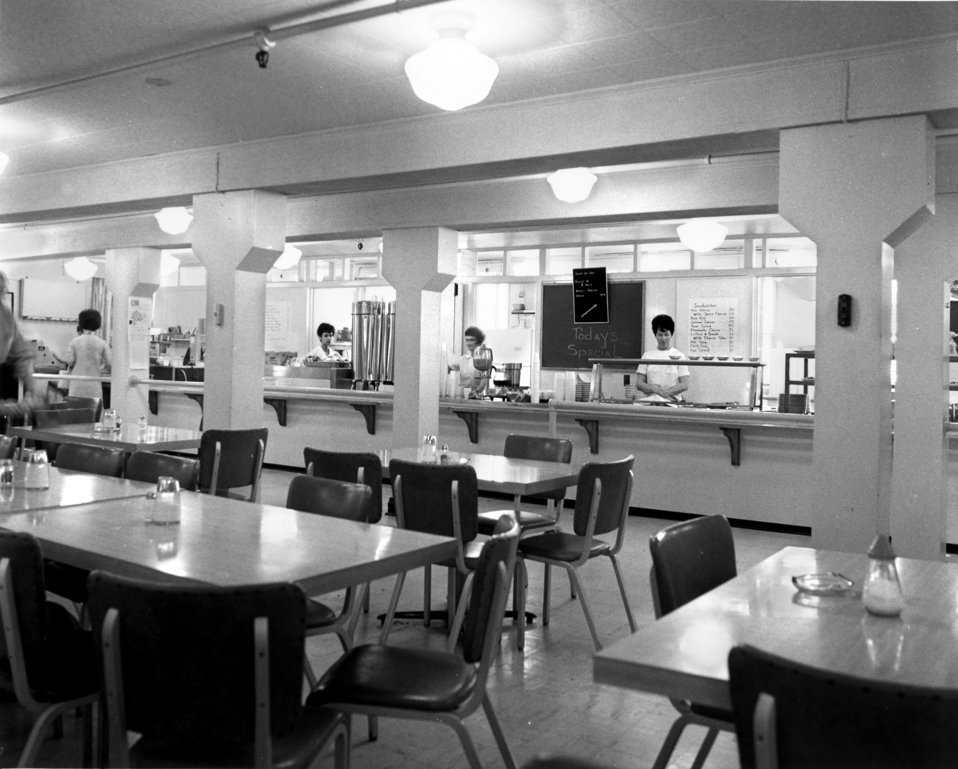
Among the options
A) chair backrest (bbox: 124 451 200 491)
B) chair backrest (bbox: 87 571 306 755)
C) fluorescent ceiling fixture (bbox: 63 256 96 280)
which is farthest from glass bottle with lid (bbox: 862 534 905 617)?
fluorescent ceiling fixture (bbox: 63 256 96 280)

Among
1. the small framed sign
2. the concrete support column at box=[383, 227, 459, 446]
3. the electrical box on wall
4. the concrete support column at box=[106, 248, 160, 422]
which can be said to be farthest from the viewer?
the small framed sign

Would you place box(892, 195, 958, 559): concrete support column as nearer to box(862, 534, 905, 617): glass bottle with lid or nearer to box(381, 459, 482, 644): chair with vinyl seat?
box(381, 459, 482, 644): chair with vinyl seat

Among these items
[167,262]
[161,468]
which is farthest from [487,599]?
[167,262]

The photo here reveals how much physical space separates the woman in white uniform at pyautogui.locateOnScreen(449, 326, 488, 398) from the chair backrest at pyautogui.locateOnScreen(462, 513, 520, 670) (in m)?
6.29

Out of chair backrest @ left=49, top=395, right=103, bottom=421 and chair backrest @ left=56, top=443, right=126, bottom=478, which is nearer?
chair backrest @ left=56, top=443, right=126, bottom=478

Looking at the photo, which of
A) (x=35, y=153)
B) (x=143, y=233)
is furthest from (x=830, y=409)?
(x=143, y=233)

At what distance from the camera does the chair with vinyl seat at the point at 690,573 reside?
2244mm

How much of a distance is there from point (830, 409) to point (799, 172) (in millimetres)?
1249

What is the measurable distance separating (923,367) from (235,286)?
5002mm

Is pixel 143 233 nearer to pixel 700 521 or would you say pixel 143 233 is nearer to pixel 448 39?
pixel 448 39

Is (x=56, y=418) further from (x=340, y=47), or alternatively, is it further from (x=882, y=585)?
(x=882, y=585)

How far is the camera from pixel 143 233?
33.0 feet

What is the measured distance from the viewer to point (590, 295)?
10.3 m

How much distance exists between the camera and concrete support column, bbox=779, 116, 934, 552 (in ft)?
15.2
